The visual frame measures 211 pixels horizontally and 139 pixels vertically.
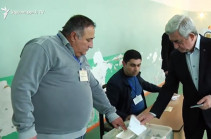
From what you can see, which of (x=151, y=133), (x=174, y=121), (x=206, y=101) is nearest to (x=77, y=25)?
(x=151, y=133)

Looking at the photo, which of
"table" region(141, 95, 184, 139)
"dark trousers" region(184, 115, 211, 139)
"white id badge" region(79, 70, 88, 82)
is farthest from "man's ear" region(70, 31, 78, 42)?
"dark trousers" region(184, 115, 211, 139)

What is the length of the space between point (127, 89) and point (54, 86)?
1.04m

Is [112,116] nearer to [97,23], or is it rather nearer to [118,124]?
[118,124]

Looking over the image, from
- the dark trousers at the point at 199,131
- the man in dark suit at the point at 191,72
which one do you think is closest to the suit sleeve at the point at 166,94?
the man in dark suit at the point at 191,72

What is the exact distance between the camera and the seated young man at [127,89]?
6.90ft

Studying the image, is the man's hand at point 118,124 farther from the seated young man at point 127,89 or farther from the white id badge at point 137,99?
the white id badge at point 137,99

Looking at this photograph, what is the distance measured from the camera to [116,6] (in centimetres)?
331

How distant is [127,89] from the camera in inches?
83.6

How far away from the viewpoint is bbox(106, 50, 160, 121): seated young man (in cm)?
→ 210

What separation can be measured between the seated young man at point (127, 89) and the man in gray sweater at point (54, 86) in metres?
0.72

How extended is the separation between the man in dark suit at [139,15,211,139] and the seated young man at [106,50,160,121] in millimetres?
399

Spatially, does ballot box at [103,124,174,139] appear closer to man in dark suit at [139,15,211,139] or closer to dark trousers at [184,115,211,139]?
man in dark suit at [139,15,211,139]

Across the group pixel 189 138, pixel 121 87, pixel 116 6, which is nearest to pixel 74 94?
pixel 121 87

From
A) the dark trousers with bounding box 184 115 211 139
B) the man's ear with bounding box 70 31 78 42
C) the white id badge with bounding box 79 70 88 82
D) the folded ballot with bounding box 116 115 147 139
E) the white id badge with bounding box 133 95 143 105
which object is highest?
the man's ear with bounding box 70 31 78 42
